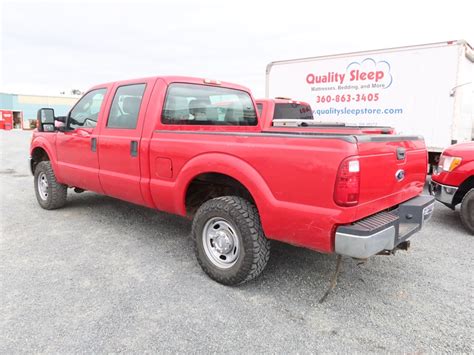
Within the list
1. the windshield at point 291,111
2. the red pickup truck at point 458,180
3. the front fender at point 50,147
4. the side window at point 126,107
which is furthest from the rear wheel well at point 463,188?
the front fender at point 50,147

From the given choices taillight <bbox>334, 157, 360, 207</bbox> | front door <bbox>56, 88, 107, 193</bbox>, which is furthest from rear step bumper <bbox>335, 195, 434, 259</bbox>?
front door <bbox>56, 88, 107, 193</bbox>

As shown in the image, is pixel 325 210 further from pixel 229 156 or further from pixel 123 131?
pixel 123 131

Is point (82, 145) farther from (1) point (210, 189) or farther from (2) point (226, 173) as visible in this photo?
(2) point (226, 173)

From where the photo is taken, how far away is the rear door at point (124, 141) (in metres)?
Answer: 3.84

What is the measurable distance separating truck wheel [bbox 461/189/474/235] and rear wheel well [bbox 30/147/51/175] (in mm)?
6197

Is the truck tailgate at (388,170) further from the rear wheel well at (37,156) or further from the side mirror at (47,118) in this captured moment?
the rear wheel well at (37,156)

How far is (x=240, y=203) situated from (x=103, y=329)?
4.57ft

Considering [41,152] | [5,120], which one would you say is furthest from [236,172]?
[5,120]

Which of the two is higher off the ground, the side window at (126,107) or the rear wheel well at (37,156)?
Result: the side window at (126,107)

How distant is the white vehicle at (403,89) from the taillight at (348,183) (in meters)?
4.46

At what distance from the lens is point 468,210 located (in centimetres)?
470

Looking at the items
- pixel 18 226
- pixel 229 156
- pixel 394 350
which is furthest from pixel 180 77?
pixel 394 350

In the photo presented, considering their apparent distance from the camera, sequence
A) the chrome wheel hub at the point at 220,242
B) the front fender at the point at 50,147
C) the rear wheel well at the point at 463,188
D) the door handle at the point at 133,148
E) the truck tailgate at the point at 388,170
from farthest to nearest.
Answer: the front fender at the point at 50,147 → the rear wheel well at the point at 463,188 → the door handle at the point at 133,148 → the chrome wheel hub at the point at 220,242 → the truck tailgate at the point at 388,170

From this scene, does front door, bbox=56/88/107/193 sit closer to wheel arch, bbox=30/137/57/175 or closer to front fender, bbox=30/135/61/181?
front fender, bbox=30/135/61/181
